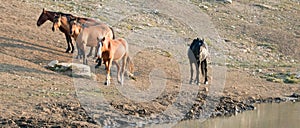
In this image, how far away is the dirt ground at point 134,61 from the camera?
14523 mm

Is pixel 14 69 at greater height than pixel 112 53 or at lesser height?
lesser

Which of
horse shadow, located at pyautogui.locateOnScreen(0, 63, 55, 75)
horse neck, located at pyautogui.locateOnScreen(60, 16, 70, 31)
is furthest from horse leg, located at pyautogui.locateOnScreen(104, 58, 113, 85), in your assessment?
horse neck, located at pyautogui.locateOnScreen(60, 16, 70, 31)

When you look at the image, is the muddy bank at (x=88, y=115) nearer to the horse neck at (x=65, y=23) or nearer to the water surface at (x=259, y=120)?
the water surface at (x=259, y=120)

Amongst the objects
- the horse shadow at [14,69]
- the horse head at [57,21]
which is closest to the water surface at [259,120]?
the horse shadow at [14,69]

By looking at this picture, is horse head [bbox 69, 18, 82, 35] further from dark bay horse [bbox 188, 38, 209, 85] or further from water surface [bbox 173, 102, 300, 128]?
water surface [bbox 173, 102, 300, 128]

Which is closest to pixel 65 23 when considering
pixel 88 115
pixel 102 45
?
pixel 102 45

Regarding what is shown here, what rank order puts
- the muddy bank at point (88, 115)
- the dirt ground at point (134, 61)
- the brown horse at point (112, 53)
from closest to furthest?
the muddy bank at point (88, 115)
the dirt ground at point (134, 61)
the brown horse at point (112, 53)

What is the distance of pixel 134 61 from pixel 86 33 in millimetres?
3085

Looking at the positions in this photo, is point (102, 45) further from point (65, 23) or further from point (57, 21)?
point (65, 23)

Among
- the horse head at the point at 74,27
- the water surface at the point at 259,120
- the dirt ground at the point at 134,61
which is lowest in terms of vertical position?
the water surface at the point at 259,120

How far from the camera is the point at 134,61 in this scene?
20828mm

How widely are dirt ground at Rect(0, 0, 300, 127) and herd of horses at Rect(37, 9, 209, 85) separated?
50 centimetres

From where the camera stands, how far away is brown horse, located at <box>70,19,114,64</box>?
17984 millimetres

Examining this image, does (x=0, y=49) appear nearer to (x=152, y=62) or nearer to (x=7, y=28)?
(x=7, y=28)
